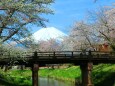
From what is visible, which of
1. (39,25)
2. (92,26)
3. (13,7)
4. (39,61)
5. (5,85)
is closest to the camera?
(13,7)

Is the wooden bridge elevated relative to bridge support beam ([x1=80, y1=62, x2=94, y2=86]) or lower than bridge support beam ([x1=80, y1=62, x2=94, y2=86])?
elevated

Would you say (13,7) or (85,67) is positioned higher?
(13,7)

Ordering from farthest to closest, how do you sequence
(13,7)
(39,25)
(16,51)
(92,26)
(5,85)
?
(92,26) < (5,85) < (39,25) < (16,51) < (13,7)

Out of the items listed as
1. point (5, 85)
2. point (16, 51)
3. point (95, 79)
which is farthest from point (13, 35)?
point (95, 79)

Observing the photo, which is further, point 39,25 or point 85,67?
point 85,67

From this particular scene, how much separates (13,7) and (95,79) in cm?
4115

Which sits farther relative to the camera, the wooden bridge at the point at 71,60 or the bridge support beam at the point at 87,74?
the bridge support beam at the point at 87,74

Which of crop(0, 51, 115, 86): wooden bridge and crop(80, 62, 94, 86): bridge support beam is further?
crop(80, 62, 94, 86): bridge support beam

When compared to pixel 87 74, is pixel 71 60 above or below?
above

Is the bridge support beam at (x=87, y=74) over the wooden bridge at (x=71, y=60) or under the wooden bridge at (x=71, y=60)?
under

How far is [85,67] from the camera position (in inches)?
2080

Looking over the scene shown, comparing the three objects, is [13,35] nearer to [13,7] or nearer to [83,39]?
[13,7]

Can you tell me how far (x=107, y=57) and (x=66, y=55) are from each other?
6.77 metres

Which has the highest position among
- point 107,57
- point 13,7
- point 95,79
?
point 13,7
